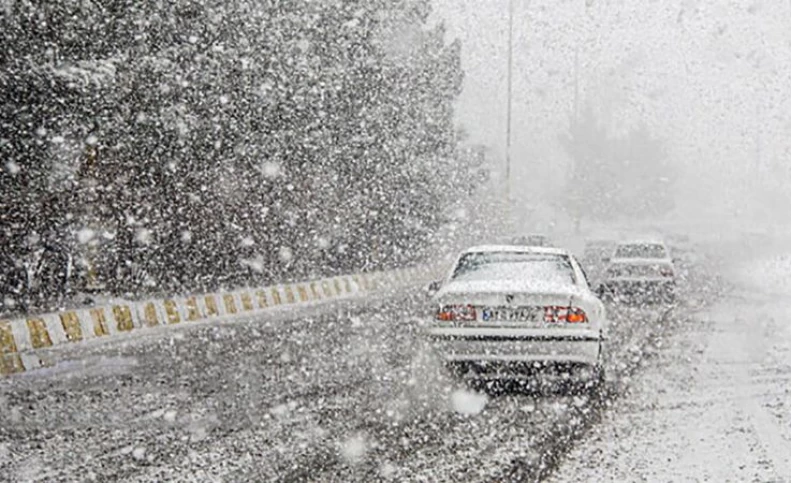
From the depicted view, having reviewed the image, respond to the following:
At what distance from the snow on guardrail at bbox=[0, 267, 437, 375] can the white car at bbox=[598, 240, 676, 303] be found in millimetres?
6979

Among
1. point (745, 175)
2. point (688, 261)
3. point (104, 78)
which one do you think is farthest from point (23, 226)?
point (745, 175)

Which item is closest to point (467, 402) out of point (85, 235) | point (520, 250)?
point (520, 250)

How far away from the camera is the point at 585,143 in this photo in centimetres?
11150

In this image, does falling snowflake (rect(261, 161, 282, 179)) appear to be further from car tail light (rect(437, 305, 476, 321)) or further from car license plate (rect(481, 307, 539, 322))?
car license plate (rect(481, 307, 539, 322))

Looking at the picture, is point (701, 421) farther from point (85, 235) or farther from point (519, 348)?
point (85, 235)

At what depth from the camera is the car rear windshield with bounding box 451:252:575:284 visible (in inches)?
420

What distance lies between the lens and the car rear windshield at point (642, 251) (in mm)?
25984

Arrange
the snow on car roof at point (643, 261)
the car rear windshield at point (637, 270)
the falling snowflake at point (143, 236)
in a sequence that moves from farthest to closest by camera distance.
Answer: the falling snowflake at point (143, 236), the snow on car roof at point (643, 261), the car rear windshield at point (637, 270)

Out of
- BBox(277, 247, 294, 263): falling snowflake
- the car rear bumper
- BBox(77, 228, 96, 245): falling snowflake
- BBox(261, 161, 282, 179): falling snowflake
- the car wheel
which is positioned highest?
the car rear bumper

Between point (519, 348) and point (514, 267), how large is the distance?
1.27 meters

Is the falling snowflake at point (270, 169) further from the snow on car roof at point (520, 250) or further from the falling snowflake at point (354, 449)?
the falling snowflake at point (354, 449)

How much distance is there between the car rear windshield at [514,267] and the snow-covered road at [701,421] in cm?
135

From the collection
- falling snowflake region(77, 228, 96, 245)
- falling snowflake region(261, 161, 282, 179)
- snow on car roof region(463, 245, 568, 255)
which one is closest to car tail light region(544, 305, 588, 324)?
snow on car roof region(463, 245, 568, 255)

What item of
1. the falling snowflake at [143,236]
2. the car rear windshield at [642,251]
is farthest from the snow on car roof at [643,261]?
the falling snowflake at [143,236]
